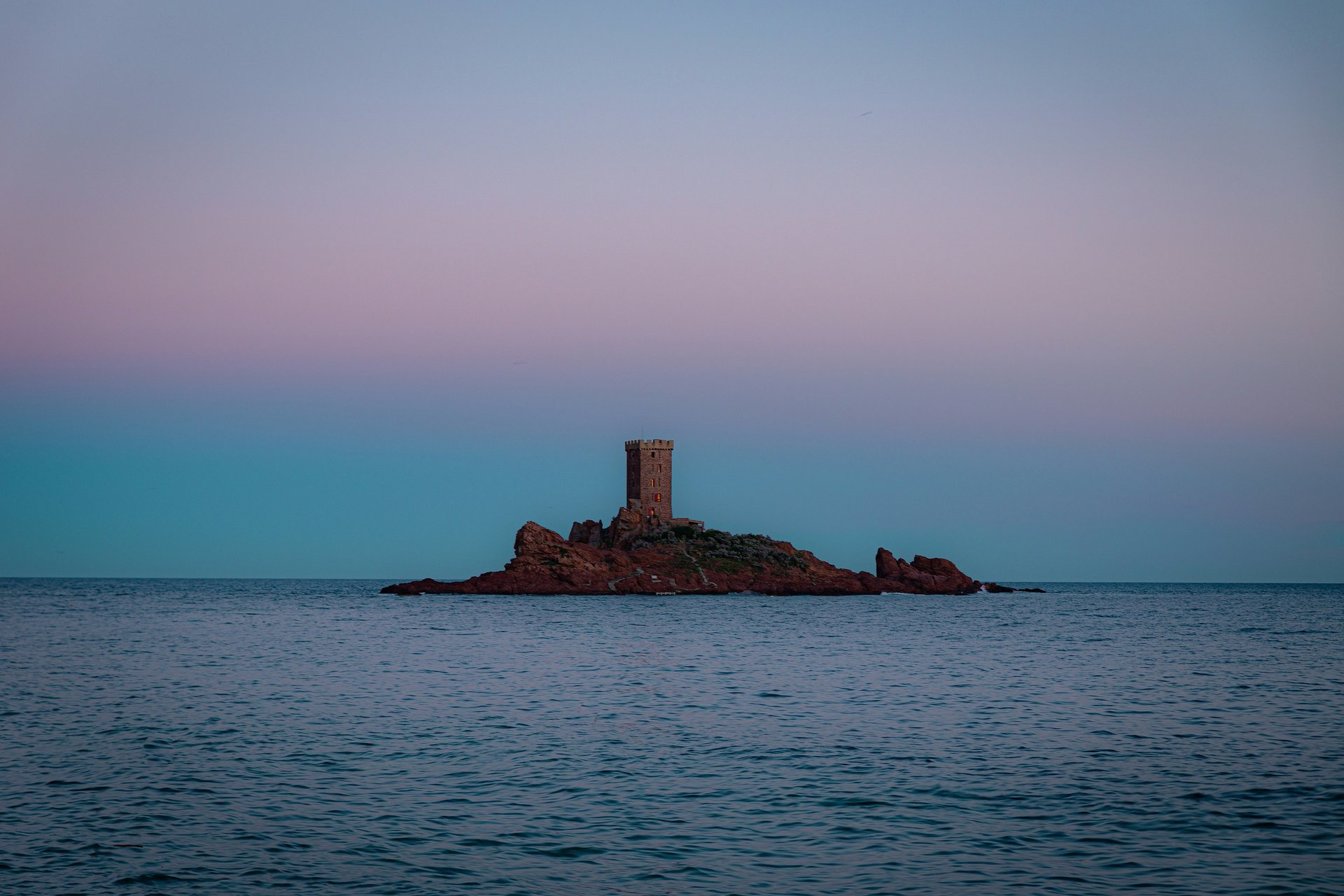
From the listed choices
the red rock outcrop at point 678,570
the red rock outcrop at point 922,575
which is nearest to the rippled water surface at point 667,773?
the red rock outcrop at point 678,570

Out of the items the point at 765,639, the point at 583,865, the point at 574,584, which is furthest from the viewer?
the point at 574,584

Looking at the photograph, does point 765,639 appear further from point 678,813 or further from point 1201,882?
Answer: point 1201,882

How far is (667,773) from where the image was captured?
2364 centimetres

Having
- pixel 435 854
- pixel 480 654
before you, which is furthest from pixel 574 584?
pixel 435 854

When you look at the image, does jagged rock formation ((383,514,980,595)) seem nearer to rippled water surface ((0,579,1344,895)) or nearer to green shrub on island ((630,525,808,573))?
green shrub on island ((630,525,808,573))

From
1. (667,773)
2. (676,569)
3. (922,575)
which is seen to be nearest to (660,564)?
(676,569)

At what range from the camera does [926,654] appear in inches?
2206

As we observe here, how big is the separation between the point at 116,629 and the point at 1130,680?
63.3 meters

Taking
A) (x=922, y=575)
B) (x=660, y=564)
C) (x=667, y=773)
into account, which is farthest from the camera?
(x=922, y=575)

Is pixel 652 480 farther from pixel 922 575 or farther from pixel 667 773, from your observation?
pixel 667 773

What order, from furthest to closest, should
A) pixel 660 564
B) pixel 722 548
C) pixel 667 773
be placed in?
pixel 722 548 < pixel 660 564 < pixel 667 773

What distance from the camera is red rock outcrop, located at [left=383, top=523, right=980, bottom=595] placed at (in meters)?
133

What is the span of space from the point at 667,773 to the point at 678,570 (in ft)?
374

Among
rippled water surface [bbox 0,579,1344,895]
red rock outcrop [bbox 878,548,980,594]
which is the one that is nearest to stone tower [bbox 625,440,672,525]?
red rock outcrop [bbox 878,548,980,594]
